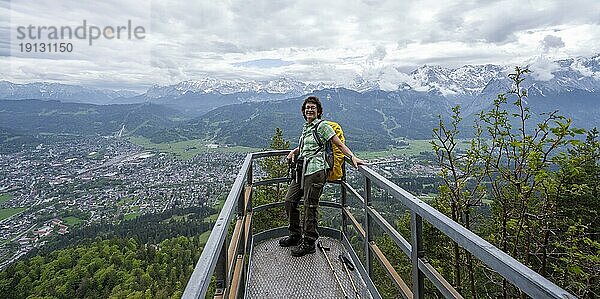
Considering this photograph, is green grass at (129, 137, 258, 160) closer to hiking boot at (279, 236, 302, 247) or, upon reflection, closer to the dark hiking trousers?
hiking boot at (279, 236, 302, 247)

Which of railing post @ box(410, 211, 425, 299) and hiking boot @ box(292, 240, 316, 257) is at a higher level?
railing post @ box(410, 211, 425, 299)

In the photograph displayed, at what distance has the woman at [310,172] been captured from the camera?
3.92 metres

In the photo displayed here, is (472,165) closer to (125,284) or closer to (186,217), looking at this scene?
(125,284)

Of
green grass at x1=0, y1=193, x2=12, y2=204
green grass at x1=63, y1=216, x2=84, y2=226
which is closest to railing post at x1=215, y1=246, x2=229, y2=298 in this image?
green grass at x1=63, y1=216, x2=84, y2=226

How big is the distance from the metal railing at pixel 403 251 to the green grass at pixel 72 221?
240 ft

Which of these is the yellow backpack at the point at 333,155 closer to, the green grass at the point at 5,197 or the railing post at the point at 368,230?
the railing post at the point at 368,230

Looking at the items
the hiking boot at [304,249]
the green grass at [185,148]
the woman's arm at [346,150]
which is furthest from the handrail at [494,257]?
the green grass at [185,148]

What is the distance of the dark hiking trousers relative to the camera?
159 inches

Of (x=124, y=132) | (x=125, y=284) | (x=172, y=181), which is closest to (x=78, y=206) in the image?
(x=172, y=181)

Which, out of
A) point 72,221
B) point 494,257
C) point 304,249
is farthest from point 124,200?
point 494,257

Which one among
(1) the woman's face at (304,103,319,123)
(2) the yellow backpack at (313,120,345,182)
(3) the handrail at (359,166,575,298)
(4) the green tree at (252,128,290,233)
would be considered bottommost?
(4) the green tree at (252,128,290,233)

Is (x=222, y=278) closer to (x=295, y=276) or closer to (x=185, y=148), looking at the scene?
(x=295, y=276)

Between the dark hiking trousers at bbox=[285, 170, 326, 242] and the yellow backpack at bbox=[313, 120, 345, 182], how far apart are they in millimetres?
175

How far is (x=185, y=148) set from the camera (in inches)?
5453
